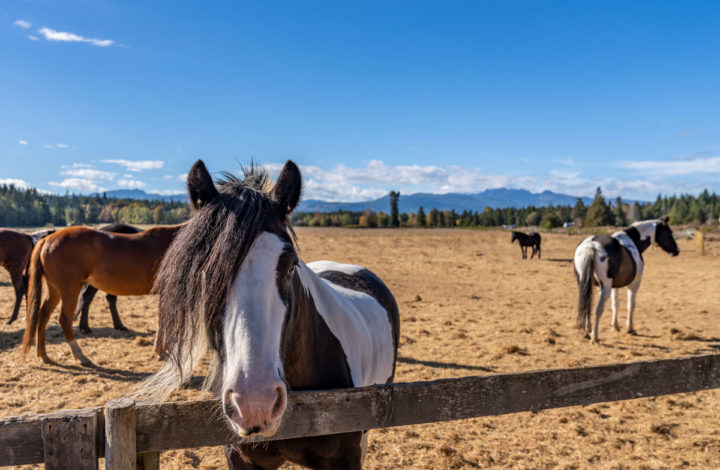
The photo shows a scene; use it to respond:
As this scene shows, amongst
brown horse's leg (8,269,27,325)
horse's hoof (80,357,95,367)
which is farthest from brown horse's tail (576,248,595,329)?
brown horse's leg (8,269,27,325)

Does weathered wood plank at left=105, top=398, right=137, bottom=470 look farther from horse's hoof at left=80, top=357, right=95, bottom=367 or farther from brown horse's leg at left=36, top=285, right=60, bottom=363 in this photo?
brown horse's leg at left=36, top=285, right=60, bottom=363

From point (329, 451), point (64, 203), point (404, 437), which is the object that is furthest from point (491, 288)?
point (64, 203)

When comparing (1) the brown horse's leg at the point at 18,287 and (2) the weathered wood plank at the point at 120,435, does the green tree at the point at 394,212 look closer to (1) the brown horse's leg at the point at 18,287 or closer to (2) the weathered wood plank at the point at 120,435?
(1) the brown horse's leg at the point at 18,287

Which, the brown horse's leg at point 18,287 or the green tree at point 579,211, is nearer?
the brown horse's leg at point 18,287

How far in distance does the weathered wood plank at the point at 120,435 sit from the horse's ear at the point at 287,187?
91 cm

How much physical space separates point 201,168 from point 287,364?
3.01 feet

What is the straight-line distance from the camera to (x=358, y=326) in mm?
2352

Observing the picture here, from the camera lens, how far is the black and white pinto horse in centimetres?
130

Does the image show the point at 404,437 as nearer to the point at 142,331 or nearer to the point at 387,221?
the point at 142,331

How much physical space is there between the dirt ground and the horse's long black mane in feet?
3.05

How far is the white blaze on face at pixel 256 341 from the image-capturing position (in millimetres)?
1246

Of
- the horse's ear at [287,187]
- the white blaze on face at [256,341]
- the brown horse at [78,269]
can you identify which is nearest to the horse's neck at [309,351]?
the white blaze on face at [256,341]

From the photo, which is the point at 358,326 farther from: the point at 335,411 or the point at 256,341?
the point at 256,341

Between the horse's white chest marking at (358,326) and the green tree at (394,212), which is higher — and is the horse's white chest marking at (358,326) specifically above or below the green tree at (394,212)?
below
